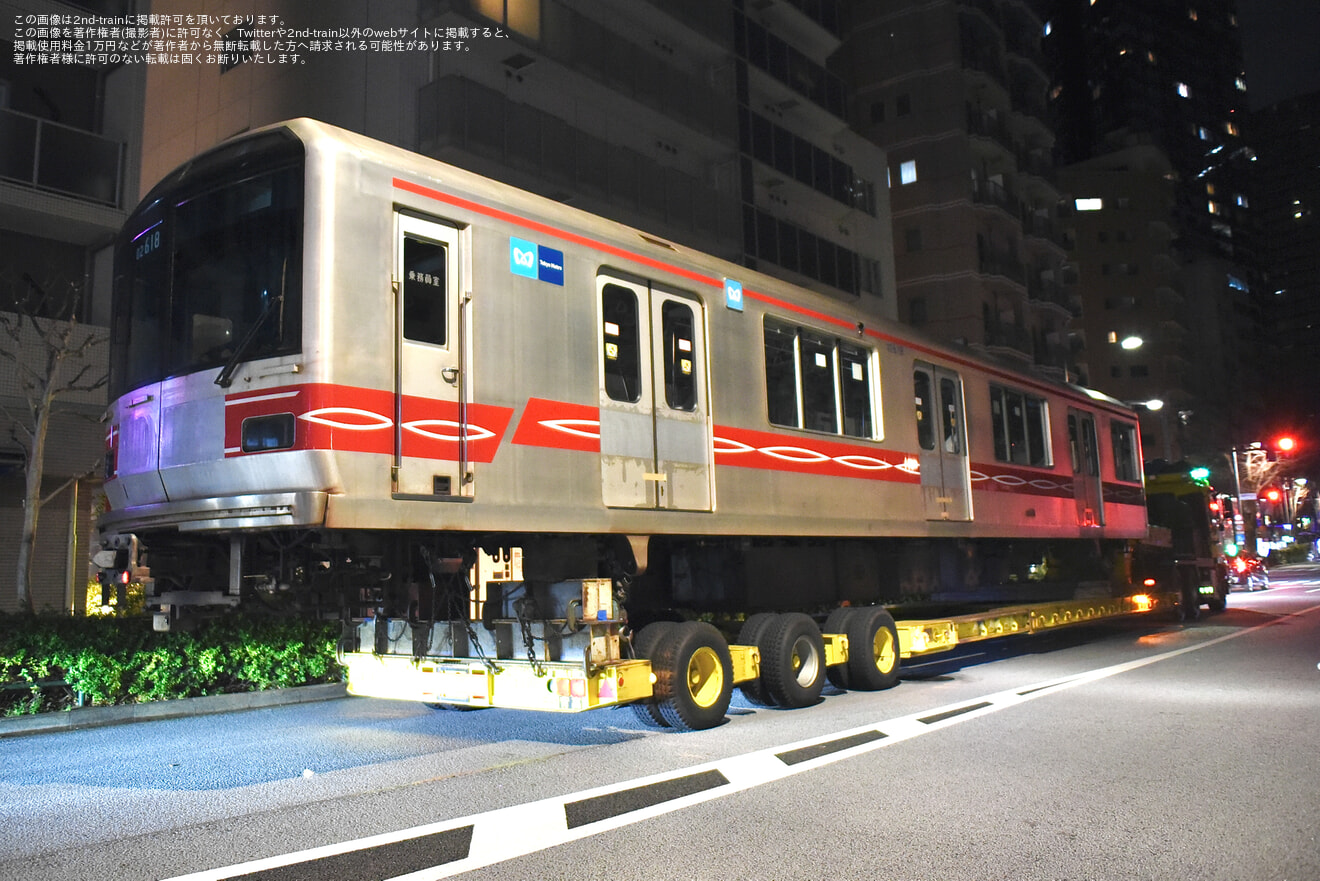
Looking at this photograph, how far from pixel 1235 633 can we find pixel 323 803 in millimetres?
14794

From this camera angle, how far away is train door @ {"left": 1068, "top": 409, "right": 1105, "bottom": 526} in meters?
15.6

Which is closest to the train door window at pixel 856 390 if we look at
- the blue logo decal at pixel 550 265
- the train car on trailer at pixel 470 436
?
the train car on trailer at pixel 470 436

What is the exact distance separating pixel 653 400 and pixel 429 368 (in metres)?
2.14

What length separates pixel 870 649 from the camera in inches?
398

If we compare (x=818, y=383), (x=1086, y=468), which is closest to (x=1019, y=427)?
(x=1086, y=468)

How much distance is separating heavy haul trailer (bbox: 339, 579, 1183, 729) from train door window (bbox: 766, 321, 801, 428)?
5.96 feet

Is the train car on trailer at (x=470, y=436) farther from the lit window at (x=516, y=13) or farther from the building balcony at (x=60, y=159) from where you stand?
the lit window at (x=516, y=13)

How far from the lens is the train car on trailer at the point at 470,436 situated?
6.09m

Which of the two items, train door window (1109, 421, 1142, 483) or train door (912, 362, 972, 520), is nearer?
train door (912, 362, 972, 520)

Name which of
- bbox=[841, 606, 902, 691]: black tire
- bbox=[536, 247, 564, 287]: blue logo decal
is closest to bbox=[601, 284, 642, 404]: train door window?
bbox=[536, 247, 564, 287]: blue logo decal

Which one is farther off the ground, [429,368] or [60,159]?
[60,159]

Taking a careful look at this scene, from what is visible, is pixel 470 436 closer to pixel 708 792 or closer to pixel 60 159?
pixel 708 792

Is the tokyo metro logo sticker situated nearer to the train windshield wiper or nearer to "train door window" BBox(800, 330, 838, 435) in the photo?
the train windshield wiper

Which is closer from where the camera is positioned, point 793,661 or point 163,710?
point 793,661
